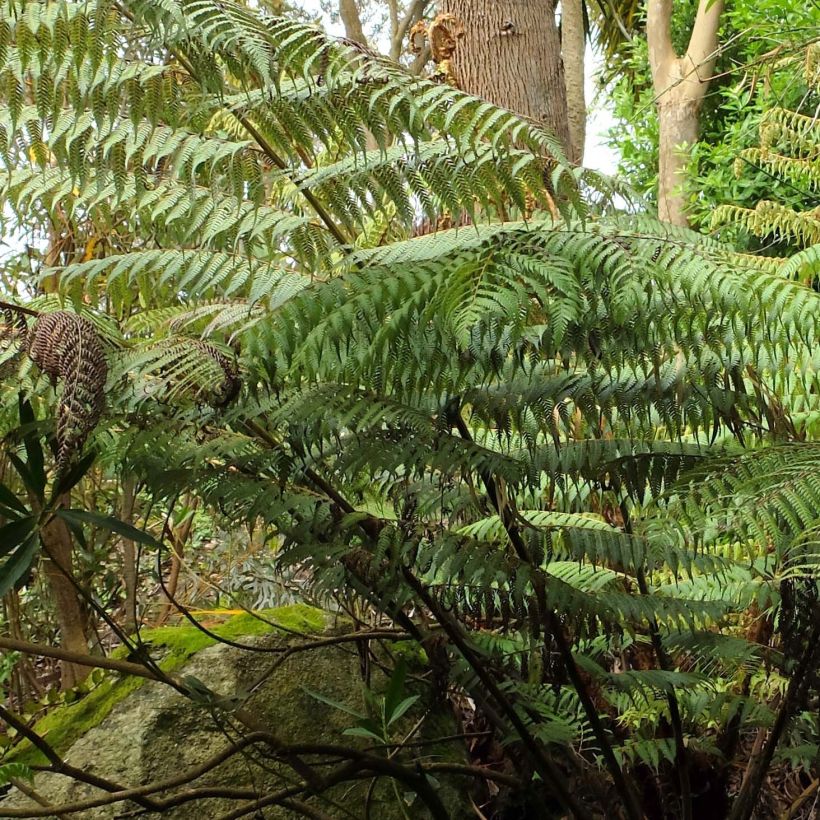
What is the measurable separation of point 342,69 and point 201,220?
0.29 meters

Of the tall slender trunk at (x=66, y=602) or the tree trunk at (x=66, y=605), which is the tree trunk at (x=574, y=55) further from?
the tree trunk at (x=66, y=605)

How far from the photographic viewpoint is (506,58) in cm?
283

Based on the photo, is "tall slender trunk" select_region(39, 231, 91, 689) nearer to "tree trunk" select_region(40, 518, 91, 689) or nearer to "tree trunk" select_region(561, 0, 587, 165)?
"tree trunk" select_region(40, 518, 91, 689)

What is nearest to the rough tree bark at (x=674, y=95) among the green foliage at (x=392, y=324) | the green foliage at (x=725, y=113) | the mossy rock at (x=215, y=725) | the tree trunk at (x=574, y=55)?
the green foliage at (x=725, y=113)

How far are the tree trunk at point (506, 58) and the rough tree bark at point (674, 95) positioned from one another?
2586 mm

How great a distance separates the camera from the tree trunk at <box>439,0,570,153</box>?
282cm

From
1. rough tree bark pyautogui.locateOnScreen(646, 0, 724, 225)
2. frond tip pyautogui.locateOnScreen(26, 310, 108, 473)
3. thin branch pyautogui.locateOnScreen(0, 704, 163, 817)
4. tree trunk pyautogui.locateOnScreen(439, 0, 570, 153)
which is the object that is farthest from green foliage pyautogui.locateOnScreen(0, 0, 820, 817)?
rough tree bark pyautogui.locateOnScreen(646, 0, 724, 225)

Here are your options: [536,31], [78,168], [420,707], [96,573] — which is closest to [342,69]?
[78,168]

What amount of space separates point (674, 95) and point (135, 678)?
4.81 m

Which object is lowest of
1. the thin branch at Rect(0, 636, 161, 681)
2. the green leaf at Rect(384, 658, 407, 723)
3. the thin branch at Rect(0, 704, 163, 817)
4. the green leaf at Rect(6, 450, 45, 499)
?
the green leaf at Rect(384, 658, 407, 723)

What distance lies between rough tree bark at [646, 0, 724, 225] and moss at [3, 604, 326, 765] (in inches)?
149

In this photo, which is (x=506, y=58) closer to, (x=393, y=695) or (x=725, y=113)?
(x=393, y=695)

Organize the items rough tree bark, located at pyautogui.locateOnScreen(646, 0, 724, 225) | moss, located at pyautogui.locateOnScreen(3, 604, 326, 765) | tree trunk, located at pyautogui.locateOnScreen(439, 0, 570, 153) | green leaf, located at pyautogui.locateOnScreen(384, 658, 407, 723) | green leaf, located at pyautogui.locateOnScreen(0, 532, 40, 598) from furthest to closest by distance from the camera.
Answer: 1. rough tree bark, located at pyautogui.locateOnScreen(646, 0, 724, 225)
2. tree trunk, located at pyautogui.locateOnScreen(439, 0, 570, 153)
3. moss, located at pyautogui.locateOnScreen(3, 604, 326, 765)
4. green leaf, located at pyautogui.locateOnScreen(384, 658, 407, 723)
5. green leaf, located at pyautogui.locateOnScreen(0, 532, 40, 598)

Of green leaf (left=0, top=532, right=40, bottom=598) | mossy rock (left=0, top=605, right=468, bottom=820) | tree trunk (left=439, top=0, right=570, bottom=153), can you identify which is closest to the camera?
green leaf (left=0, top=532, right=40, bottom=598)
